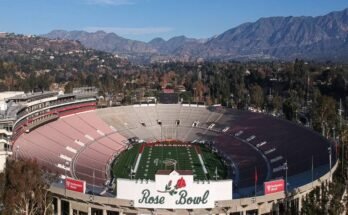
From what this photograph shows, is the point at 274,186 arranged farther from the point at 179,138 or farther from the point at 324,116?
the point at 179,138

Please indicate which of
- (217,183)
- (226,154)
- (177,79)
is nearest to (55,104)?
(226,154)

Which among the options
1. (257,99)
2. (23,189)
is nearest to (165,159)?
(23,189)

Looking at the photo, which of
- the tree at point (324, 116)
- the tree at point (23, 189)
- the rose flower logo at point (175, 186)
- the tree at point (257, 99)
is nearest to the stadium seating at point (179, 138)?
the tree at point (324, 116)

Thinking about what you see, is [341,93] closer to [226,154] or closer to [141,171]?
[226,154]

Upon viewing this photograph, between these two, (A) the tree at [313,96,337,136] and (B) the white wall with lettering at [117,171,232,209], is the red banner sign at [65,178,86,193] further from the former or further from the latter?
(A) the tree at [313,96,337,136]

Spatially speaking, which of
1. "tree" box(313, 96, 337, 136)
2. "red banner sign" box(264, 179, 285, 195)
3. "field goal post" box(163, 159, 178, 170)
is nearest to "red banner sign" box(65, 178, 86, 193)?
"red banner sign" box(264, 179, 285, 195)
